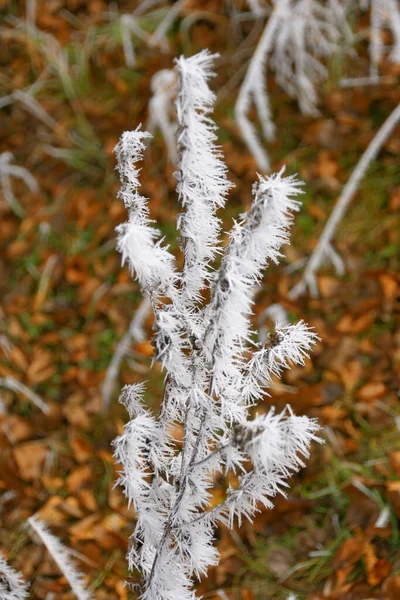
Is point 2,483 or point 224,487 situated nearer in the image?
point 224,487

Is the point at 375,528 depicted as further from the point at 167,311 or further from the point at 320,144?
the point at 320,144

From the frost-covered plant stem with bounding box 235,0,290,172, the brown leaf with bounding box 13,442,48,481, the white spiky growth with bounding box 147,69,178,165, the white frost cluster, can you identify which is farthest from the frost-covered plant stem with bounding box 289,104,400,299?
the white frost cluster

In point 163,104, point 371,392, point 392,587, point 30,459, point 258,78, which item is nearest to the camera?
point 392,587

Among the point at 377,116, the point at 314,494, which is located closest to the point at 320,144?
the point at 377,116

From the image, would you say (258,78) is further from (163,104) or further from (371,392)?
(371,392)

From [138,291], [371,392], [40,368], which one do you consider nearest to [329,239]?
[371,392]
